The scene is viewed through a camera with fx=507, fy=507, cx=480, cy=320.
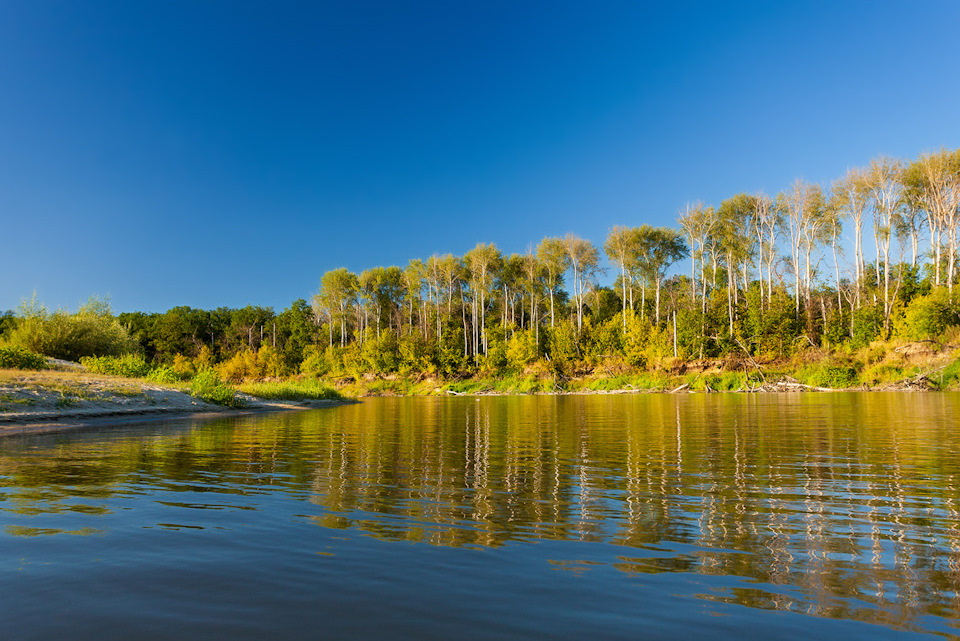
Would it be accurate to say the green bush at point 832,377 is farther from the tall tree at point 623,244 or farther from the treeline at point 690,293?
the tall tree at point 623,244

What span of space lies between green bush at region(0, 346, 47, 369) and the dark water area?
20.6 m

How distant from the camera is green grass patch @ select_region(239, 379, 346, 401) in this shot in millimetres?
38716

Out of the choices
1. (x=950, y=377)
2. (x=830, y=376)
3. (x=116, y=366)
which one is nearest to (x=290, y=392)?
(x=116, y=366)

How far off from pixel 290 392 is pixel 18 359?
16987 mm

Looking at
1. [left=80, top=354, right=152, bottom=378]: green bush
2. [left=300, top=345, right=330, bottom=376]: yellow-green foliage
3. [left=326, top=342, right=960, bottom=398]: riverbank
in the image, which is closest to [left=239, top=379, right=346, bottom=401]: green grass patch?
[left=80, top=354, right=152, bottom=378]: green bush

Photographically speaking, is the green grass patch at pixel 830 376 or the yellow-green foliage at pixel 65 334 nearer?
the yellow-green foliage at pixel 65 334

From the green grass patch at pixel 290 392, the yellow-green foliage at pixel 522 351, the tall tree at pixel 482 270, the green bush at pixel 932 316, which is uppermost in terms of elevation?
the tall tree at pixel 482 270

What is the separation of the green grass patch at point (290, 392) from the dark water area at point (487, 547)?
28.0 metres

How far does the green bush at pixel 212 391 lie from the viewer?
100.0 feet

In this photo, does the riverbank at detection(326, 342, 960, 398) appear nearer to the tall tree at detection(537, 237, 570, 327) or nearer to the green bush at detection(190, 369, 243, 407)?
the tall tree at detection(537, 237, 570, 327)

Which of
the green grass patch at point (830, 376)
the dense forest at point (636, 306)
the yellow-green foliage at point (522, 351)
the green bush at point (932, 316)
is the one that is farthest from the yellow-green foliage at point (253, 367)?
the green bush at point (932, 316)

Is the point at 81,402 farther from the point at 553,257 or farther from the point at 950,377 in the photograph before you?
the point at 553,257

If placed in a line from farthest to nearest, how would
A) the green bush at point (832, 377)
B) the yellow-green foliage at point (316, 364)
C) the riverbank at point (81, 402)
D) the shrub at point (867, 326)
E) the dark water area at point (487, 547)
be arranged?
the yellow-green foliage at point (316, 364) → the shrub at point (867, 326) → the green bush at point (832, 377) → the riverbank at point (81, 402) → the dark water area at point (487, 547)

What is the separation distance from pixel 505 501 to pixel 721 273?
243ft
